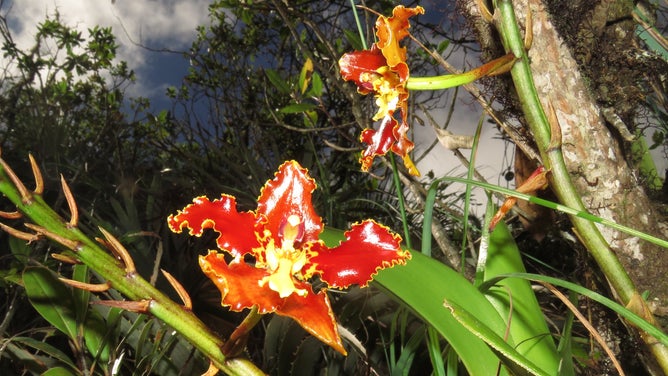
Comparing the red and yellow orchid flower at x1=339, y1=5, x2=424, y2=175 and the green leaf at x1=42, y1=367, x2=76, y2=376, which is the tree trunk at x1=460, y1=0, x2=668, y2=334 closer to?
the red and yellow orchid flower at x1=339, y1=5, x2=424, y2=175

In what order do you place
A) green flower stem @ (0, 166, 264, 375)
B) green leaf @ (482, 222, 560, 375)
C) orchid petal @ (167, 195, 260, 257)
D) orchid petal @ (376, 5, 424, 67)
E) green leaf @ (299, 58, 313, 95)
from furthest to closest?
1. green leaf @ (299, 58, 313, 95)
2. green leaf @ (482, 222, 560, 375)
3. orchid petal @ (376, 5, 424, 67)
4. orchid petal @ (167, 195, 260, 257)
5. green flower stem @ (0, 166, 264, 375)

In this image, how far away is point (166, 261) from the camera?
54.2 inches

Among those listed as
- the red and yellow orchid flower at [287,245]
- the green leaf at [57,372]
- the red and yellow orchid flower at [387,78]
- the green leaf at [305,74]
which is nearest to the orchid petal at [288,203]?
the red and yellow orchid flower at [287,245]

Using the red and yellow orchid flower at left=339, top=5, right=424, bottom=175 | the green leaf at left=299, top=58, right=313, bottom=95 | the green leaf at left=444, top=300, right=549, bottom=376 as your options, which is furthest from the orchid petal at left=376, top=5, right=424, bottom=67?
the green leaf at left=299, top=58, right=313, bottom=95

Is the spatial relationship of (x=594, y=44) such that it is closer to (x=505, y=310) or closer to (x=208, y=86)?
(x=505, y=310)

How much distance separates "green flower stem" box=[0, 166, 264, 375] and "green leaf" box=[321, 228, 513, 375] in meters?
0.28

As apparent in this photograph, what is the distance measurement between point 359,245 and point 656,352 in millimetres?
294

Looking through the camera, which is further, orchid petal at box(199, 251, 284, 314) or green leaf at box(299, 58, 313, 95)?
green leaf at box(299, 58, 313, 95)

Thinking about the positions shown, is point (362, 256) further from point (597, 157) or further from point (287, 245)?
point (597, 157)

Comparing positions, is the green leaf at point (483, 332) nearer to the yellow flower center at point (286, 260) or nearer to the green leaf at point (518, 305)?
the yellow flower center at point (286, 260)

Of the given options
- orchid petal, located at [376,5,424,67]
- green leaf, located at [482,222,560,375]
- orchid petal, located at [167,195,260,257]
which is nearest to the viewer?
orchid petal, located at [167,195,260,257]

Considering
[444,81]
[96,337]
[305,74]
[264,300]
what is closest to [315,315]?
[264,300]

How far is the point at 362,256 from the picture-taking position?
1.49ft

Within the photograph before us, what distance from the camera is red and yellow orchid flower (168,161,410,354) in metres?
0.40
